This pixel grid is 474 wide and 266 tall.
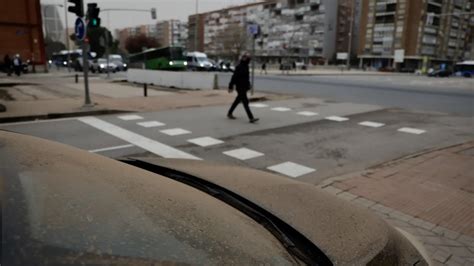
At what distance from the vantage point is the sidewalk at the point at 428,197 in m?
3.47

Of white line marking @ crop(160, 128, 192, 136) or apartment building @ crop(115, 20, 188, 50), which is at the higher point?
apartment building @ crop(115, 20, 188, 50)

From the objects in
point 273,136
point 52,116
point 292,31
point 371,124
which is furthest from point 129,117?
point 292,31

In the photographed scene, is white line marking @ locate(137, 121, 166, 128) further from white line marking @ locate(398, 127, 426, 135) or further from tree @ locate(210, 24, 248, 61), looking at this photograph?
tree @ locate(210, 24, 248, 61)

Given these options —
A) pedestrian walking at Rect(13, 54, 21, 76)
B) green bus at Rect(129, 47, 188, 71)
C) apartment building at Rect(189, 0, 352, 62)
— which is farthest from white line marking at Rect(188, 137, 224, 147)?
apartment building at Rect(189, 0, 352, 62)

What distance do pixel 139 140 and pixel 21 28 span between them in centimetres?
2714

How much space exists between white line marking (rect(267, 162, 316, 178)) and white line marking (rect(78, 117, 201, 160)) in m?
1.34

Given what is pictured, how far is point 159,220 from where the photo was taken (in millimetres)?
1437

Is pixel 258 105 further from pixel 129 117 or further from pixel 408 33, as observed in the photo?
pixel 408 33

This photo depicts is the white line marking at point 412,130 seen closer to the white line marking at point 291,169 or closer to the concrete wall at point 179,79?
the white line marking at point 291,169

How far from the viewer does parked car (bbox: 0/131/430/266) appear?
120 centimetres

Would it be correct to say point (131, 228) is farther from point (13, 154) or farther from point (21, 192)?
point (13, 154)

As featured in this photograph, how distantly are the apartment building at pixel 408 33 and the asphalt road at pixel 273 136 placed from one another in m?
78.3

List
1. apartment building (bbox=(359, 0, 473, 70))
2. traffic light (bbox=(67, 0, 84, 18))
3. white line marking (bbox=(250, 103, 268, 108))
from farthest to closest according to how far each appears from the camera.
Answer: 1. apartment building (bbox=(359, 0, 473, 70))
2. white line marking (bbox=(250, 103, 268, 108))
3. traffic light (bbox=(67, 0, 84, 18))

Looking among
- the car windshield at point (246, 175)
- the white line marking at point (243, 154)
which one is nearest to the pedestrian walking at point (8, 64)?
the car windshield at point (246, 175)
